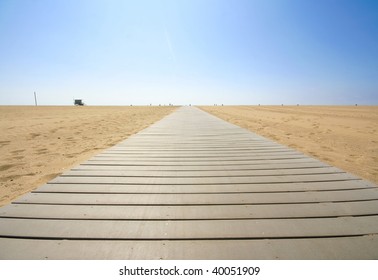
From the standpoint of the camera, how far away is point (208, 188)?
256 cm

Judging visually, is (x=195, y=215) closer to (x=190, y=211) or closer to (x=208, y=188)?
(x=190, y=211)

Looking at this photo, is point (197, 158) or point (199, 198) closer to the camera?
point (199, 198)

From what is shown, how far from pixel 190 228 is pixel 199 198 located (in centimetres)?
58

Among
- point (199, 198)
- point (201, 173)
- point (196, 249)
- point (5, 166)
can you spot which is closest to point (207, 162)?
point (201, 173)

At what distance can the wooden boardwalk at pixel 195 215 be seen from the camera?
146 cm

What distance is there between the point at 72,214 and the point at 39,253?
51 cm

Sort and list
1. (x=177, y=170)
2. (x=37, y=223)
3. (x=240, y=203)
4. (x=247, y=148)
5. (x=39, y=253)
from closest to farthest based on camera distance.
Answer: (x=39, y=253) < (x=37, y=223) < (x=240, y=203) < (x=177, y=170) < (x=247, y=148)

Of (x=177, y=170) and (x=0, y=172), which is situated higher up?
(x=177, y=170)

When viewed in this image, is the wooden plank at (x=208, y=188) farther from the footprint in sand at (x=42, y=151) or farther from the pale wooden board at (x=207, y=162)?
the footprint in sand at (x=42, y=151)

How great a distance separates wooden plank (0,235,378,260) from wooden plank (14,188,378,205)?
0.63 m

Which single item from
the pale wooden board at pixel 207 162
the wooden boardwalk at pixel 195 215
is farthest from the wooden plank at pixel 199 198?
the pale wooden board at pixel 207 162

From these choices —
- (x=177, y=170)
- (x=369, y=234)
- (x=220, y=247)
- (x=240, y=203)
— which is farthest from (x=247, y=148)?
(x=220, y=247)
